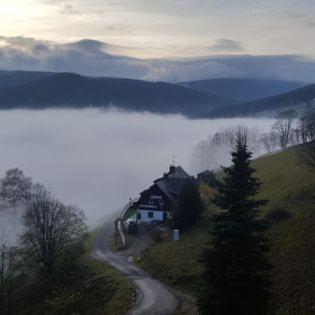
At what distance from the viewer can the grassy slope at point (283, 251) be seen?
1483 inches

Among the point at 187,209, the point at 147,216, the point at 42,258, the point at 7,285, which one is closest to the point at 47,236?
the point at 42,258

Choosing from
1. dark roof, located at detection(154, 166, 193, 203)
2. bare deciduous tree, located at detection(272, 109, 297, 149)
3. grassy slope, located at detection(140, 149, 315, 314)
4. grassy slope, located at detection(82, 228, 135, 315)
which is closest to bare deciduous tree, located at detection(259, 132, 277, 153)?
bare deciduous tree, located at detection(272, 109, 297, 149)

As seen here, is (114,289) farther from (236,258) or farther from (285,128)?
(285,128)

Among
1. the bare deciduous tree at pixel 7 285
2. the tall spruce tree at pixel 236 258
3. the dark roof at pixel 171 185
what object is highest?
the dark roof at pixel 171 185

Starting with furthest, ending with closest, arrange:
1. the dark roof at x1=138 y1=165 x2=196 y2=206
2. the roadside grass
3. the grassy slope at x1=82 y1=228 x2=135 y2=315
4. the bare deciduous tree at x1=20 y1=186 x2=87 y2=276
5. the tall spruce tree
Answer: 1. the roadside grass
2. the dark roof at x1=138 y1=165 x2=196 y2=206
3. the bare deciduous tree at x1=20 y1=186 x2=87 y2=276
4. the grassy slope at x1=82 y1=228 x2=135 y2=315
5. the tall spruce tree

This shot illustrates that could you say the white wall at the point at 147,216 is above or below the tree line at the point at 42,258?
above

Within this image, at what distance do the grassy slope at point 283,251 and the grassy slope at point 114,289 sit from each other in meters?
3.61

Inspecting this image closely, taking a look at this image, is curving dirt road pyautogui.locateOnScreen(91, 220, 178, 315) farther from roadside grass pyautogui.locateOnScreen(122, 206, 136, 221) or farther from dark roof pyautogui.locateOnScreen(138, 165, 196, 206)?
roadside grass pyautogui.locateOnScreen(122, 206, 136, 221)

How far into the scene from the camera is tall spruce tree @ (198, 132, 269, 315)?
29.2 m

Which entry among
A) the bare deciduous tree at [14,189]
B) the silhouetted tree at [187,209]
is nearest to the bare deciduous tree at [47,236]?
the silhouetted tree at [187,209]

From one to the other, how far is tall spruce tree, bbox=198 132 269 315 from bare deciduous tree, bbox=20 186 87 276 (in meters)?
31.8

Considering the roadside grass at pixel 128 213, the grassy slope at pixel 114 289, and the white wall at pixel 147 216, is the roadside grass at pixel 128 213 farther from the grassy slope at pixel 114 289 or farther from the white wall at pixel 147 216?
the grassy slope at pixel 114 289

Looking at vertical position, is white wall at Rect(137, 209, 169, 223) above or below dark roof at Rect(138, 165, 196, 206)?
below

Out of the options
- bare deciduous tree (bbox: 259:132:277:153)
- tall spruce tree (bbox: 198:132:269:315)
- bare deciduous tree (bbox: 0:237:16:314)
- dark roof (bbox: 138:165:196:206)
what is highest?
bare deciduous tree (bbox: 259:132:277:153)
